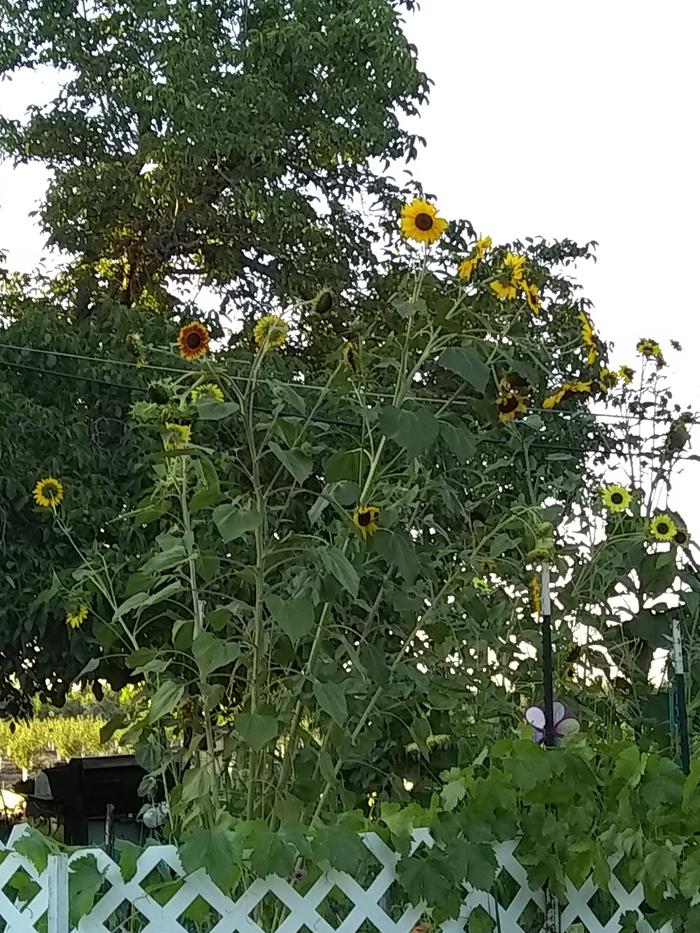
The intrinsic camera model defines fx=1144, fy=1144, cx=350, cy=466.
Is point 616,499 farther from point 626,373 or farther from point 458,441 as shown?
point 458,441

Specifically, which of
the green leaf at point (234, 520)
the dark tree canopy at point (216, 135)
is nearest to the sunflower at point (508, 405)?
the green leaf at point (234, 520)

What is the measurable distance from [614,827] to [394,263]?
3852 mm

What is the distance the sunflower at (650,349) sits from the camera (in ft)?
9.97

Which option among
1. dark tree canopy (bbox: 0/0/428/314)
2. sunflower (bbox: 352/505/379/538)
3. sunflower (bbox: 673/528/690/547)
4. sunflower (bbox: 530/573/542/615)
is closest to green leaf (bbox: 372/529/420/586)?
sunflower (bbox: 352/505/379/538)

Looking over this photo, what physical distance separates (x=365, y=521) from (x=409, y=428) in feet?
0.53

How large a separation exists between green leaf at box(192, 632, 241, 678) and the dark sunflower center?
63cm

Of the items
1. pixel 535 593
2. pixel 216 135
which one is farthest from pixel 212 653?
pixel 216 135

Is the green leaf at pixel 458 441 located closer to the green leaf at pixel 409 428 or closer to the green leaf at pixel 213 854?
the green leaf at pixel 409 428

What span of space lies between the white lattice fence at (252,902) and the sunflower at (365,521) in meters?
0.45

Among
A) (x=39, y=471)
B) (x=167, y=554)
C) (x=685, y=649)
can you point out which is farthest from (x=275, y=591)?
(x=39, y=471)

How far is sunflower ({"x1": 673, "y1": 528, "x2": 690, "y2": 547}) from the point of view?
2932 millimetres

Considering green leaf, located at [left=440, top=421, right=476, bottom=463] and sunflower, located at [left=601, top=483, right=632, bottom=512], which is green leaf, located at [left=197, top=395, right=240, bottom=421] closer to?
green leaf, located at [left=440, top=421, right=476, bottom=463]

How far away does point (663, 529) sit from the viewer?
284 centimetres

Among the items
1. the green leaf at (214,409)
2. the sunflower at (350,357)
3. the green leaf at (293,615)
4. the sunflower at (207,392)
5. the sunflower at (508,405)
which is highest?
the sunflower at (508,405)
